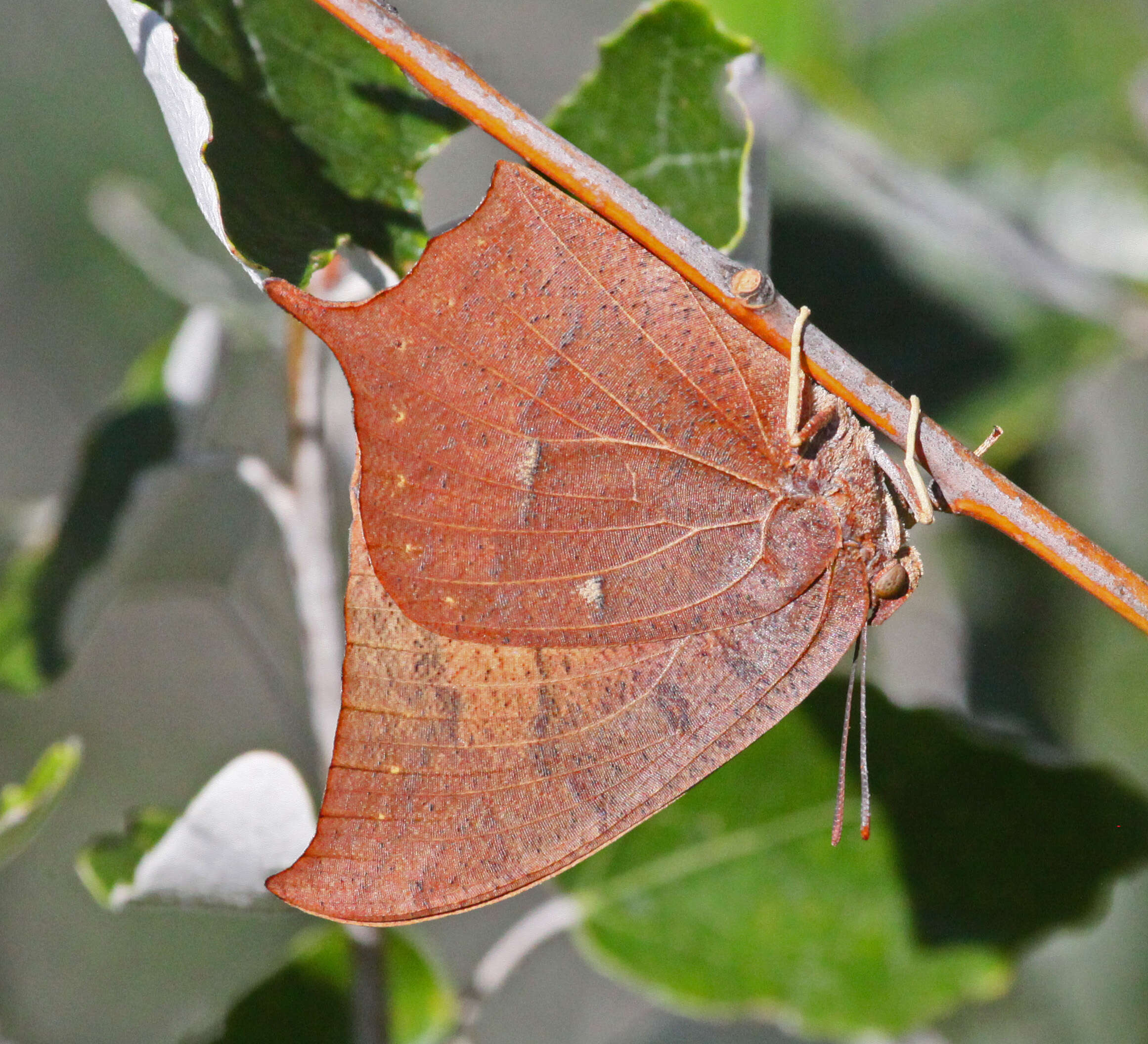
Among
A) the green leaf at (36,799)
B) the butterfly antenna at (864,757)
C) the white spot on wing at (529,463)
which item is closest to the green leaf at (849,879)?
the butterfly antenna at (864,757)

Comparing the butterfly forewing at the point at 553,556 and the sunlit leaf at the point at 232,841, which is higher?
the butterfly forewing at the point at 553,556

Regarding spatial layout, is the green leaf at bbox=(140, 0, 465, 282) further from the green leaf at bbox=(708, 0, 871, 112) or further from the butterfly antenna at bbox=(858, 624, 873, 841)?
the green leaf at bbox=(708, 0, 871, 112)

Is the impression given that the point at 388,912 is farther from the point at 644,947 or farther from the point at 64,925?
the point at 64,925

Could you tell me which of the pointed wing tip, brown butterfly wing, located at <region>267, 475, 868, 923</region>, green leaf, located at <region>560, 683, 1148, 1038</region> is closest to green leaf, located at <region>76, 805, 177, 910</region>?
brown butterfly wing, located at <region>267, 475, 868, 923</region>

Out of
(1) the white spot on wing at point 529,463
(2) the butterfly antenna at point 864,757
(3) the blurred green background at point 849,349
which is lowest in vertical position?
(2) the butterfly antenna at point 864,757

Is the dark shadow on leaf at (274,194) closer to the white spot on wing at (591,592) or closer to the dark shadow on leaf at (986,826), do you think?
the white spot on wing at (591,592)

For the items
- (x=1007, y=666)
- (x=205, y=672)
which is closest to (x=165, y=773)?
(x=205, y=672)

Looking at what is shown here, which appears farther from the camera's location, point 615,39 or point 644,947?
point 644,947
